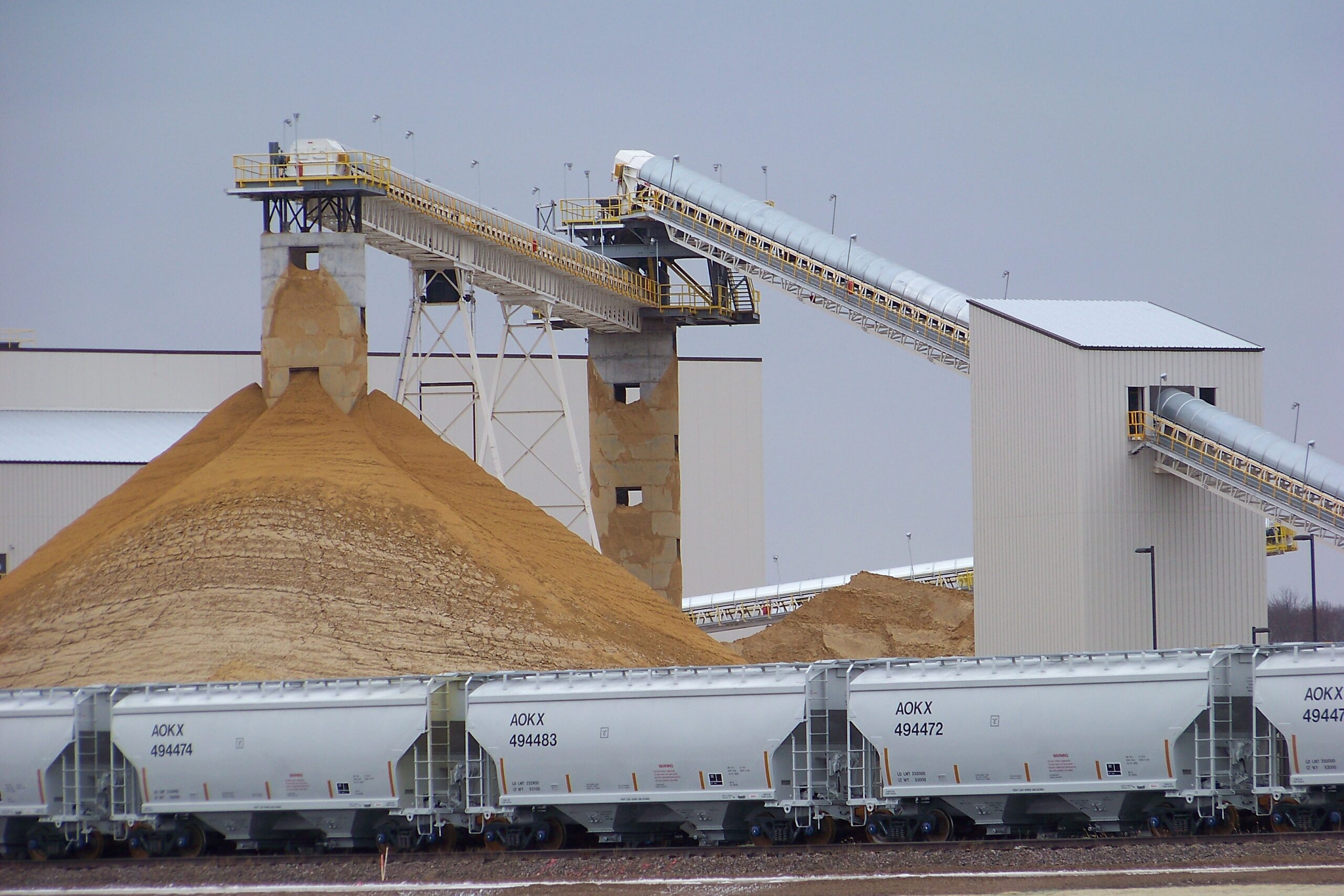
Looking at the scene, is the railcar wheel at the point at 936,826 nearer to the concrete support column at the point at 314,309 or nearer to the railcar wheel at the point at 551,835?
the railcar wheel at the point at 551,835

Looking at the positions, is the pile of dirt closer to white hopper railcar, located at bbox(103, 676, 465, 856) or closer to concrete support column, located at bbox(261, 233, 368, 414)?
concrete support column, located at bbox(261, 233, 368, 414)

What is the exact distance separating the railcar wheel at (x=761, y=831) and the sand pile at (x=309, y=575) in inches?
455

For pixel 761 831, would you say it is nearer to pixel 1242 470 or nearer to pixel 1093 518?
pixel 1093 518

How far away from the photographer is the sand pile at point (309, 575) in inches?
1414

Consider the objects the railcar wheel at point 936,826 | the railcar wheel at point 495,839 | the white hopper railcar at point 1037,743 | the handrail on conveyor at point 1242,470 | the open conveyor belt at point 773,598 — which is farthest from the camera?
the open conveyor belt at point 773,598

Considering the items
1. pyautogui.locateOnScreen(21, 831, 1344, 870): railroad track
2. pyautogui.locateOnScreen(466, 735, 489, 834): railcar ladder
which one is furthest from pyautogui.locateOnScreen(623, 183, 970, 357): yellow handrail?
pyautogui.locateOnScreen(466, 735, 489, 834): railcar ladder

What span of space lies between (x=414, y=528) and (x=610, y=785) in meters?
15.0

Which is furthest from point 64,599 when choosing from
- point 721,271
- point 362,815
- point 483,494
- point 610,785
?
point 721,271

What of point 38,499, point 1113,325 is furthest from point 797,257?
point 38,499

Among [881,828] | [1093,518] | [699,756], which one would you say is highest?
[1093,518]

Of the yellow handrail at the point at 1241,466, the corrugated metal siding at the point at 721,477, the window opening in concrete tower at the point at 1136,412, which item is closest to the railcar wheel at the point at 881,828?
the yellow handrail at the point at 1241,466

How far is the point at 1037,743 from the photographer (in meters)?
25.2

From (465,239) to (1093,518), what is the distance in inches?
724

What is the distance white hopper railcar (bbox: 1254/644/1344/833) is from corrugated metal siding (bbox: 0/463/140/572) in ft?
144
